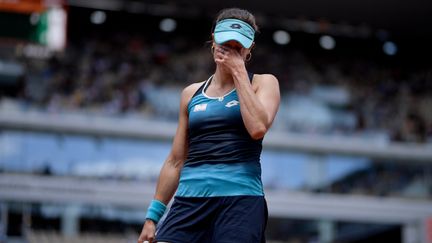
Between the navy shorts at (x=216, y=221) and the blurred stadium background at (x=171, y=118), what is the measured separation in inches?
723

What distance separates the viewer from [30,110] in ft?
81.6

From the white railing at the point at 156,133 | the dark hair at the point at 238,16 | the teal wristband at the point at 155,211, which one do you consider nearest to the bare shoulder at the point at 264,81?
the dark hair at the point at 238,16

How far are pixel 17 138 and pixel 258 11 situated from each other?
11984mm

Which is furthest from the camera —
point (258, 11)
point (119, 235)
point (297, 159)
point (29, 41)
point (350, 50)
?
point (350, 50)

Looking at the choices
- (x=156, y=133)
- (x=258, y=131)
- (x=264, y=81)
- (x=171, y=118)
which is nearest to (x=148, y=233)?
(x=258, y=131)

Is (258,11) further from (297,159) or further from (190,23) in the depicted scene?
(297,159)

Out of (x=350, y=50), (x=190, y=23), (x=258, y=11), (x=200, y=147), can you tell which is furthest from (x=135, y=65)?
(x=200, y=147)

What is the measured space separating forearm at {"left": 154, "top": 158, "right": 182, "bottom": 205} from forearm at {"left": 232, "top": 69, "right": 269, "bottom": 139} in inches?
22.7


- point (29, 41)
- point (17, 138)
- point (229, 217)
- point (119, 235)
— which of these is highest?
point (29, 41)

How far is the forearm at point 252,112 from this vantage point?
11.9 ft

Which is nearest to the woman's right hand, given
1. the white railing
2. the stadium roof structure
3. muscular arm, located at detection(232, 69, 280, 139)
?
muscular arm, located at detection(232, 69, 280, 139)

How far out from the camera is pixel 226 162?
3.77 meters

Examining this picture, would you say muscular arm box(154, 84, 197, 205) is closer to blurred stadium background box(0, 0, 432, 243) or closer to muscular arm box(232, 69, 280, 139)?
muscular arm box(232, 69, 280, 139)

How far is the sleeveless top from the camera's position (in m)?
3.77
